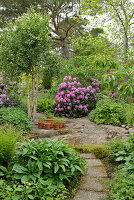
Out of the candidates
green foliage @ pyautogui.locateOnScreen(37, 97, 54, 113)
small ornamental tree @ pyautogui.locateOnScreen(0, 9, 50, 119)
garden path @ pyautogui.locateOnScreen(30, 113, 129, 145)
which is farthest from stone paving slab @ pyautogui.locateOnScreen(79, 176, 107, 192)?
green foliage @ pyautogui.locateOnScreen(37, 97, 54, 113)

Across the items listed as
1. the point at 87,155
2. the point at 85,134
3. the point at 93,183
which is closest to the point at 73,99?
the point at 85,134

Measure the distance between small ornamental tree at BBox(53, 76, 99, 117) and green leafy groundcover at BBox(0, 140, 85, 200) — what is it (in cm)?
439

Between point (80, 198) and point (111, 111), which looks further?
point (111, 111)


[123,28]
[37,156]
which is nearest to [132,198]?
[37,156]

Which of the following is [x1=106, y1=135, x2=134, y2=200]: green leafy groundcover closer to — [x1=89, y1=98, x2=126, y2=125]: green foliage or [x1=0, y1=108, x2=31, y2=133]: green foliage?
[x1=0, y1=108, x2=31, y2=133]: green foliage

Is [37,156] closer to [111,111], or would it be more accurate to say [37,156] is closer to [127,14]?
[111,111]

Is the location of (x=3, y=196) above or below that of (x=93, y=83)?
below

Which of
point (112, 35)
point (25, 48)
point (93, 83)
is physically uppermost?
point (112, 35)

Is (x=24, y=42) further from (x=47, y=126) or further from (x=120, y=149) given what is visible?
(x=120, y=149)

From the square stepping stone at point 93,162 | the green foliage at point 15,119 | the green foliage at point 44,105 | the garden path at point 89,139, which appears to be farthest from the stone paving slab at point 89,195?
the green foliage at point 44,105

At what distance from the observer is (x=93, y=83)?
8141 millimetres

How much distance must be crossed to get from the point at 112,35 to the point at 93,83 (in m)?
2.59

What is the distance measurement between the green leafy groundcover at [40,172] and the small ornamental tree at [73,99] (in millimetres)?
4395

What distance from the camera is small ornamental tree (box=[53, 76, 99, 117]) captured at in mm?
7365
